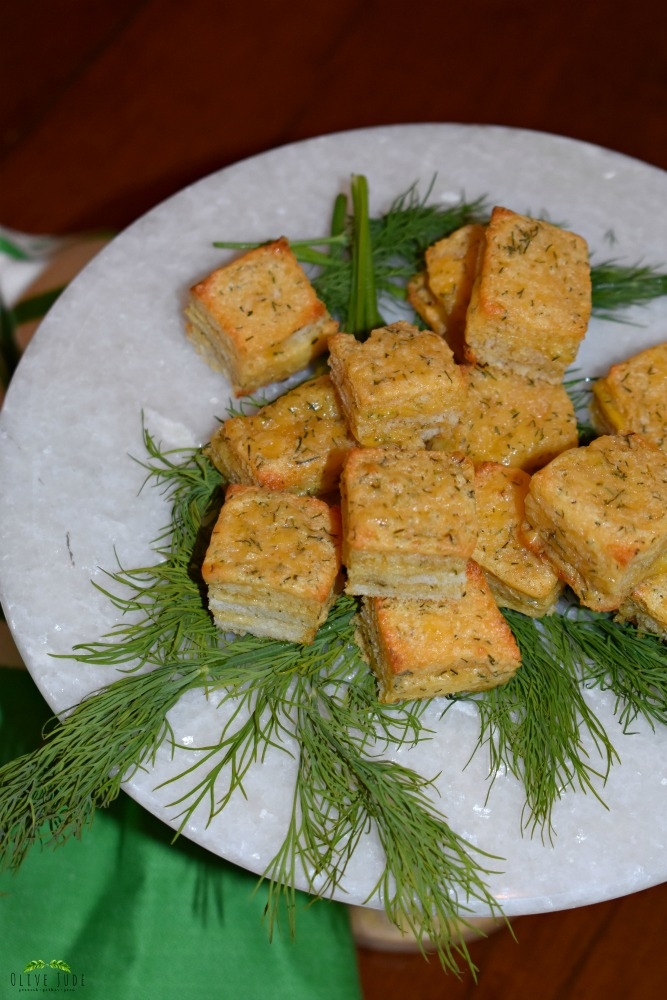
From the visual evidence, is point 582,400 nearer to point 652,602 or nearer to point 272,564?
point 652,602

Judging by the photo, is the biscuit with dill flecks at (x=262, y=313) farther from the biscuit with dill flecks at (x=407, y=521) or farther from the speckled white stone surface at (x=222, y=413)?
the biscuit with dill flecks at (x=407, y=521)

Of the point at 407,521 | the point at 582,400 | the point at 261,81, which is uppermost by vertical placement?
the point at 261,81

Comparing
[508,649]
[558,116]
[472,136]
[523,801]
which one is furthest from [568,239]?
[558,116]

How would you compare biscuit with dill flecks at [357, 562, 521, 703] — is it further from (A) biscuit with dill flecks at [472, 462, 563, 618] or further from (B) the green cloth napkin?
(B) the green cloth napkin

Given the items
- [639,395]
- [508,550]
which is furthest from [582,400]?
[508,550]

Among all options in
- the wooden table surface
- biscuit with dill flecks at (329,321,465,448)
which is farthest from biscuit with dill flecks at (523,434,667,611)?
the wooden table surface

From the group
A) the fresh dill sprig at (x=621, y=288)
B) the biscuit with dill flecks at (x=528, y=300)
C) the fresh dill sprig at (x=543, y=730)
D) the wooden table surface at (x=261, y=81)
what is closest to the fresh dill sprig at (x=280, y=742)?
the fresh dill sprig at (x=543, y=730)
